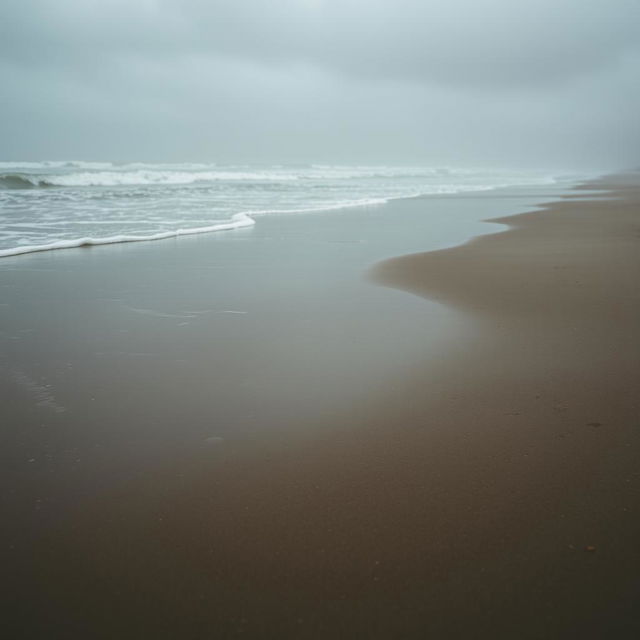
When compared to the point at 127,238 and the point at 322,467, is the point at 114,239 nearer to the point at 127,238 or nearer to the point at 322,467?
the point at 127,238

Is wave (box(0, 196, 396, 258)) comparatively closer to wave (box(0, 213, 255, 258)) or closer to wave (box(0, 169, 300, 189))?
wave (box(0, 213, 255, 258))

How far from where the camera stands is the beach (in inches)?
52.1

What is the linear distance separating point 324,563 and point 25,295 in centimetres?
399

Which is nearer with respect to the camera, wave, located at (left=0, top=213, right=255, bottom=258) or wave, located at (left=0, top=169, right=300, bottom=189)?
wave, located at (left=0, top=213, right=255, bottom=258)

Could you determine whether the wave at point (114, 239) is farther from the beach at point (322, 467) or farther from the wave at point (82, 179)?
the wave at point (82, 179)

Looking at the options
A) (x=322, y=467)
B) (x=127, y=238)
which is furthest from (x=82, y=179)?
(x=322, y=467)

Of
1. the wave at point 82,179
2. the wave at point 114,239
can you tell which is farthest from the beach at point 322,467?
the wave at point 82,179

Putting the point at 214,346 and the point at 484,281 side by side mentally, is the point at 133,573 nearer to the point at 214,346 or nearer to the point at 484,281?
the point at 214,346

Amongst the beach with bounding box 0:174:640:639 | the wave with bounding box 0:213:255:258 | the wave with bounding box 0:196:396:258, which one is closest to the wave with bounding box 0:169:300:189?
the wave with bounding box 0:196:396:258

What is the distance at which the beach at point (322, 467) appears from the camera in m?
1.32

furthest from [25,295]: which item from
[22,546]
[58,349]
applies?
[22,546]

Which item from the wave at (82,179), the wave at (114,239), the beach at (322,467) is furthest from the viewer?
the wave at (82,179)

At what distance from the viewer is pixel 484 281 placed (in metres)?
5.00

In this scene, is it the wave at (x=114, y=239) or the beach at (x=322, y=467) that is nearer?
the beach at (x=322, y=467)
